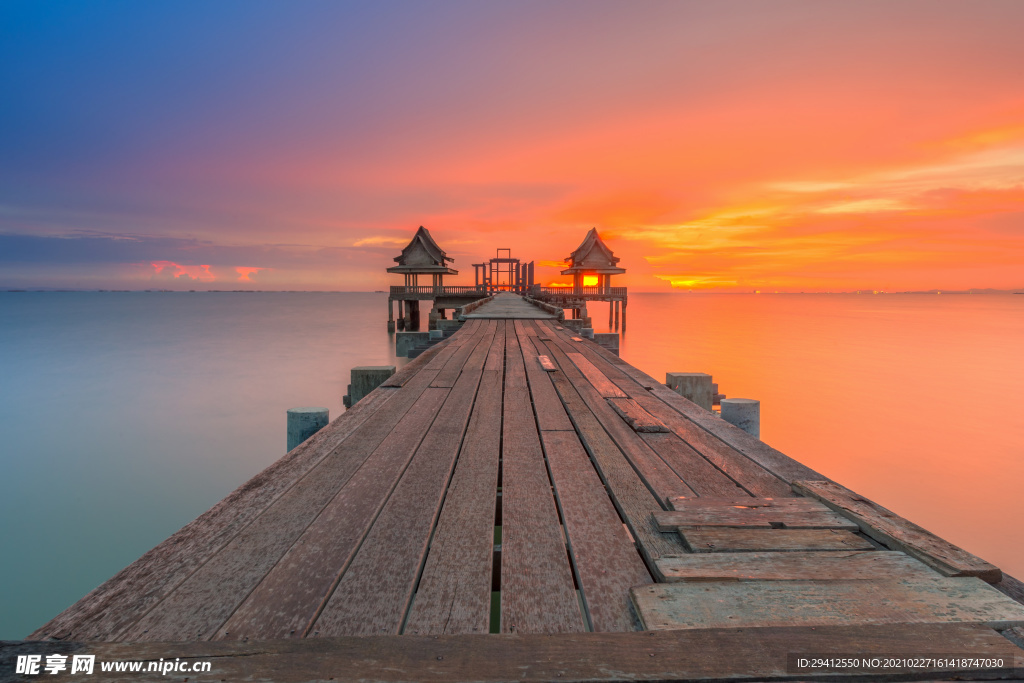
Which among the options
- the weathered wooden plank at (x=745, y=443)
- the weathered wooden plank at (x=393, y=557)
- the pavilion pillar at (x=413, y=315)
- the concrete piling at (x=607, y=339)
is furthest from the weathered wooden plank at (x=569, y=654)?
the pavilion pillar at (x=413, y=315)

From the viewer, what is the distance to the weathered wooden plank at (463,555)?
1666 millimetres

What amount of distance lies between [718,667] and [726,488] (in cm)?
147

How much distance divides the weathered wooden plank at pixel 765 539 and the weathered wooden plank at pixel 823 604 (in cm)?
24

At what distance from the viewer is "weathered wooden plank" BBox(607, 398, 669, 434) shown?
384 centimetres

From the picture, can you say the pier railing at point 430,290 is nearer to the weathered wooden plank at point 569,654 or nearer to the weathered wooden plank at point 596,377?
the weathered wooden plank at point 596,377

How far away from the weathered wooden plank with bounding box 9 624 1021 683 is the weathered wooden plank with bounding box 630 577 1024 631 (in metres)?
0.05

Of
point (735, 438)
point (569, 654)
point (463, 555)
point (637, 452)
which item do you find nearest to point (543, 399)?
point (637, 452)

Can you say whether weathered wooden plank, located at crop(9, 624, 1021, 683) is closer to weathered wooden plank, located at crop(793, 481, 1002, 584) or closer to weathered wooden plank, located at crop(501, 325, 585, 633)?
weathered wooden plank, located at crop(501, 325, 585, 633)

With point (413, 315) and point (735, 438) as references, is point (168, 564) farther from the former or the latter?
point (413, 315)

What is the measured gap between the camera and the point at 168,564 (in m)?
2.02

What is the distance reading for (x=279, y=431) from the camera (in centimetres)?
1437

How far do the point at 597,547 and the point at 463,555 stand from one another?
0.57 metres

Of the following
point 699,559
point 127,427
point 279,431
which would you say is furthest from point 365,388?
point 127,427

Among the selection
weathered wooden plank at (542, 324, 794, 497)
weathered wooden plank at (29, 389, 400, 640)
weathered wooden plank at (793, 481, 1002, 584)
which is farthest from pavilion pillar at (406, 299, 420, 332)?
weathered wooden plank at (793, 481, 1002, 584)
